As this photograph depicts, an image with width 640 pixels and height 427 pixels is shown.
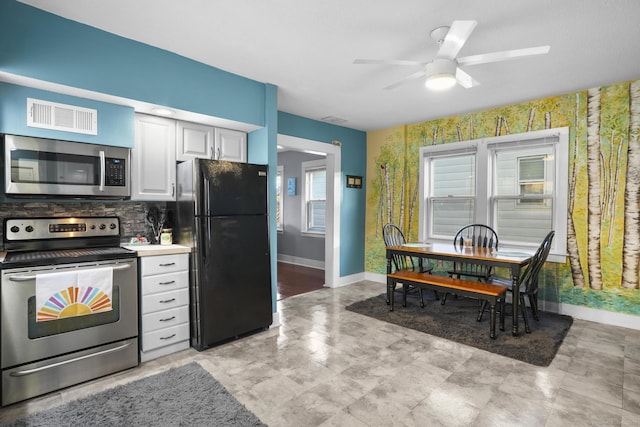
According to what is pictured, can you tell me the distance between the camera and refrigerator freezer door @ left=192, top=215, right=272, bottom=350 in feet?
9.47

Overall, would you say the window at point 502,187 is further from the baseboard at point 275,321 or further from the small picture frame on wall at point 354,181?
the baseboard at point 275,321

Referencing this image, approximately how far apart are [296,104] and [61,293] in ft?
10.2

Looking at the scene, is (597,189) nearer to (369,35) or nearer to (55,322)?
(369,35)

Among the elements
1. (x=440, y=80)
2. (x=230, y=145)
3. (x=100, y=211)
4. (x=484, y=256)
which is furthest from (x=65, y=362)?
(x=484, y=256)

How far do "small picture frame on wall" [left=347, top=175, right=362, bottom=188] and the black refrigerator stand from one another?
2.45m

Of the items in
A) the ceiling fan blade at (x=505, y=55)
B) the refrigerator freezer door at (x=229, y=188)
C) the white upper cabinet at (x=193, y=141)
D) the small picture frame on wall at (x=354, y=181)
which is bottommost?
the refrigerator freezer door at (x=229, y=188)

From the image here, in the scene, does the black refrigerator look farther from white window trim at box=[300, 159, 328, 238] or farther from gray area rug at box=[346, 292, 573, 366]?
white window trim at box=[300, 159, 328, 238]

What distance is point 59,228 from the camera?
2.66 m

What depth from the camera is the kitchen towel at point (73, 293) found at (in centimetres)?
218

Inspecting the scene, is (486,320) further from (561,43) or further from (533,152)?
(561,43)

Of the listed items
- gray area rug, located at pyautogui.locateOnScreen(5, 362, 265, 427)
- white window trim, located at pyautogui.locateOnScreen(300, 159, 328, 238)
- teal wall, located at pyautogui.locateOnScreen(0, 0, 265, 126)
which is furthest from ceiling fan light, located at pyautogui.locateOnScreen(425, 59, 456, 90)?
white window trim, located at pyautogui.locateOnScreen(300, 159, 328, 238)

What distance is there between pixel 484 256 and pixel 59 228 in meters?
3.79

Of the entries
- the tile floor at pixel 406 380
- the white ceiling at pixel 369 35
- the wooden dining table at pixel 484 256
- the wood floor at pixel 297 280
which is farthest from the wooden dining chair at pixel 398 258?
the white ceiling at pixel 369 35

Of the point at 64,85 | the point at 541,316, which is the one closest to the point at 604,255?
the point at 541,316
